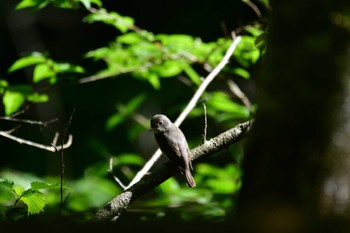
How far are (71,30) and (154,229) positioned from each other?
6735 millimetres

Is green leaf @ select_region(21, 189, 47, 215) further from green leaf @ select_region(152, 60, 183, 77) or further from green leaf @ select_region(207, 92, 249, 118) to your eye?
green leaf @ select_region(207, 92, 249, 118)

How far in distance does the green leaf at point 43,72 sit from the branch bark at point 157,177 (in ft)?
3.83

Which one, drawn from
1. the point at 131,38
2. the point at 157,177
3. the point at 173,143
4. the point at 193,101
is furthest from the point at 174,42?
the point at 157,177

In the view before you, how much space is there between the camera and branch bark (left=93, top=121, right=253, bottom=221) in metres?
2.17

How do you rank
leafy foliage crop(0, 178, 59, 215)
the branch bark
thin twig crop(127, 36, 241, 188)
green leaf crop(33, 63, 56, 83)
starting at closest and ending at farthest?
1. leafy foliage crop(0, 178, 59, 215)
2. the branch bark
3. thin twig crop(127, 36, 241, 188)
4. green leaf crop(33, 63, 56, 83)

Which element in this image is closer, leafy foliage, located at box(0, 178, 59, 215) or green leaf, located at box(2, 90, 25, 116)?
leafy foliage, located at box(0, 178, 59, 215)

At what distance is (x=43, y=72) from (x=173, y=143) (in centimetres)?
91

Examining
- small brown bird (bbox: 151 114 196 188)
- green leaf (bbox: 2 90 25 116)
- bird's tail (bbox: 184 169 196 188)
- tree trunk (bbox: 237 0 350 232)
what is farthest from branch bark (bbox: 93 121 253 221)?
green leaf (bbox: 2 90 25 116)

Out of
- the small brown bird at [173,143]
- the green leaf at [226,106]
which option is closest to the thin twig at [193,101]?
the small brown bird at [173,143]

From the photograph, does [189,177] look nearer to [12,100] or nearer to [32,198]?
[12,100]

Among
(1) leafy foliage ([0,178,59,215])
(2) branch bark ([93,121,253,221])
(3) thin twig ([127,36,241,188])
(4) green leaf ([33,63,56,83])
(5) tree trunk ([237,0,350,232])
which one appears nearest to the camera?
(5) tree trunk ([237,0,350,232])

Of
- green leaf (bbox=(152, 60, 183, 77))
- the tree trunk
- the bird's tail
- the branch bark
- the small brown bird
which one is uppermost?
the tree trunk

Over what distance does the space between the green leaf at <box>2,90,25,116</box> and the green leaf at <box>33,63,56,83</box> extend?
0.54 ft

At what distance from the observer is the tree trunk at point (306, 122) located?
3.56ft
